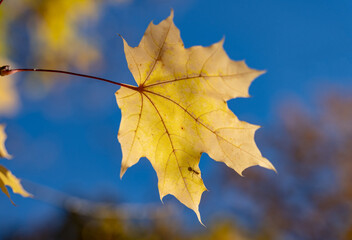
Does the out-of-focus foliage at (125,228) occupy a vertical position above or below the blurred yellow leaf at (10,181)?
above

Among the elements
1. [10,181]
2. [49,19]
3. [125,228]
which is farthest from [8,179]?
[125,228]

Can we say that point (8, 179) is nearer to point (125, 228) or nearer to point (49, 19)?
point (49, 19)

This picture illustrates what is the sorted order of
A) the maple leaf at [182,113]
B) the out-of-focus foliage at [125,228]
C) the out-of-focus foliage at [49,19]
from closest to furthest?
the maple leaf at [182,113] → the out-of-focus foliage at [49,19] → the out-of-focus foliage at [125,228]

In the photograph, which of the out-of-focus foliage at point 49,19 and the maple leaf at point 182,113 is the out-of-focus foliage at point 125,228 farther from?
the maple leaf at point 182,113

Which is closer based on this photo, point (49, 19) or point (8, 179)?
point (8, 179)

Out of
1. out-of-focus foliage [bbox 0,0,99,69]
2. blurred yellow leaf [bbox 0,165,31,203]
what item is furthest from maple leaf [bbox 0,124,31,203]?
out-of-focus foliage [bbox 0,0,99,69]

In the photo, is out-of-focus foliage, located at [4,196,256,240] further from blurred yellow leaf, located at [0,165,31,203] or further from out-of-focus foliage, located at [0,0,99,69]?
blurred yellow leaf, located at [0,165,31,203]

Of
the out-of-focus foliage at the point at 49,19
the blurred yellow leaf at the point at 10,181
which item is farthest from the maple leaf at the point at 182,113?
the out-of-focus foliage at the point at 49,19

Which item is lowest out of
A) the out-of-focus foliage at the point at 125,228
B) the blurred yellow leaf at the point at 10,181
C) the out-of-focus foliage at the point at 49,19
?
the blurred yellow leaf at the point at 10,181

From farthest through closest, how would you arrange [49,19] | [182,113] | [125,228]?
[125,228] < [49,19] < [182,113]

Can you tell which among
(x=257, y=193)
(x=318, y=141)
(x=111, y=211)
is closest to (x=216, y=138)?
(x=111, y=211)
